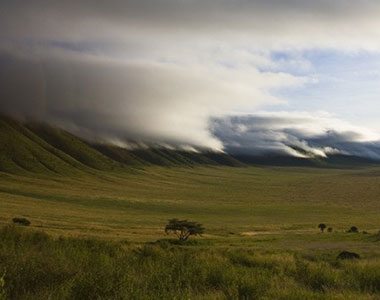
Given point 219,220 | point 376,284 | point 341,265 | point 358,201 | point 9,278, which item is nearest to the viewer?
point 9,278

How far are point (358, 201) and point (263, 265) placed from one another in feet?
559

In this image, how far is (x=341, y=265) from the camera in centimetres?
1880

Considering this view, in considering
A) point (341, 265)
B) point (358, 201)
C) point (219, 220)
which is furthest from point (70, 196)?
point (341, 265)

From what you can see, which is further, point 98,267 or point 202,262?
point 202,262

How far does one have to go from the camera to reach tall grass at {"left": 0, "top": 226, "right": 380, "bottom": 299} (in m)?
10.4

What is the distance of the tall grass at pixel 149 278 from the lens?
10445 millimetres

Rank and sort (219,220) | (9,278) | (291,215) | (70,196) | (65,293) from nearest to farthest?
1. (65,293)
2. (9,278)
3. (219,220)
4. (291,215)
5. (70,196)

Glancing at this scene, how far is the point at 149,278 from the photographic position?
12.1 metres

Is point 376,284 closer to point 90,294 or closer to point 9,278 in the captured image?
point 90,294

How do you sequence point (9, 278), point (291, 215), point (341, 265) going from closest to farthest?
point (9, 278), point (341, 265), point (291, 215)

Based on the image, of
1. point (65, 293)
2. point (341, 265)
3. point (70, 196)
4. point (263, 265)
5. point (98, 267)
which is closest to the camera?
point (65, 293)

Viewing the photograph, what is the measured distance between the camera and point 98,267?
482 inches

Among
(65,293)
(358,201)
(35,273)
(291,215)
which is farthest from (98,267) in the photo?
(358,201)

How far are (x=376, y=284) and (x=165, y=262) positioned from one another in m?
5.62
